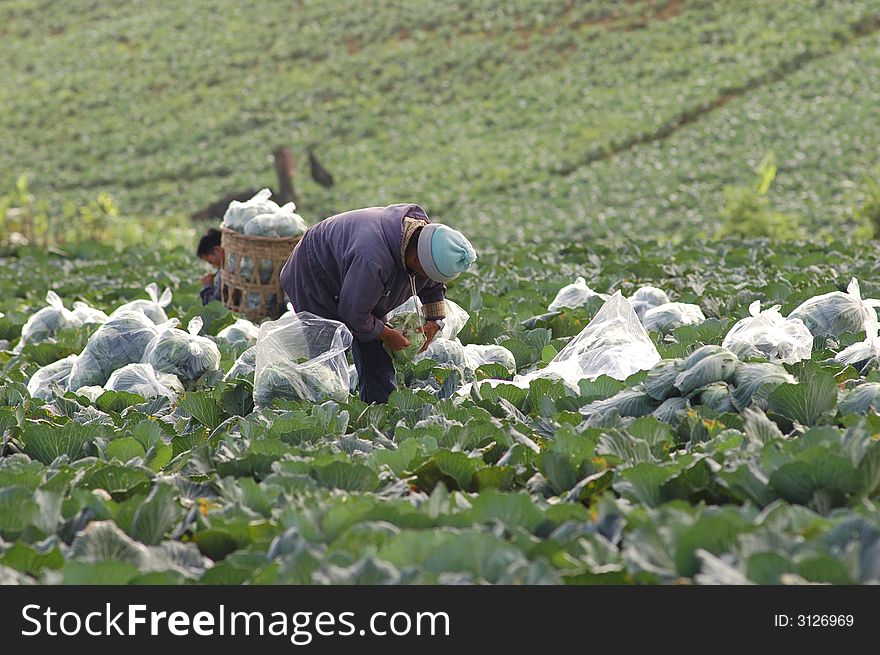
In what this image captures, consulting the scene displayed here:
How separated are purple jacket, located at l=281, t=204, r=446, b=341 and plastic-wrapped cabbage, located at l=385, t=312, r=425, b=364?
0.23 ft

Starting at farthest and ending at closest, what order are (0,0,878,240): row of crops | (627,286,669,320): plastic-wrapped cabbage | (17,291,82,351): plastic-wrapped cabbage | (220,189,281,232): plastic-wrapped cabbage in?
(0,0,878,240): row of crops, (220,189,281,232): plastic-wrapped cabbage, (17,291,82,351): plastic-wrapped cabbage, (627,286,669,320): plastic-wrapped cabbage

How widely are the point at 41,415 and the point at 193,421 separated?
2.15 feet

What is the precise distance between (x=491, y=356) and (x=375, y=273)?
47.1 inches

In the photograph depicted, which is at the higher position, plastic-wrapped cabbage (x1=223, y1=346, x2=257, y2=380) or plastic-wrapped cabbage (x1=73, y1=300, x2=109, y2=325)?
plastic-wrapped cabbage (x1=73, y1=300, x2=109, y2=325)

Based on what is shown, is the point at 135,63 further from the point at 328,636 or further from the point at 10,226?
the point at 328,636

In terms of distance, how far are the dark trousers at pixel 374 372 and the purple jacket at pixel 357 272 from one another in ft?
→ 0.50

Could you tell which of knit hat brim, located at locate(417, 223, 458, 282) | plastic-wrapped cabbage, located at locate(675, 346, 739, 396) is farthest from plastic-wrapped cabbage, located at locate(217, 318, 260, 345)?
plastic-wrapped cabbage, located at locate(675, 346, 739, 396)

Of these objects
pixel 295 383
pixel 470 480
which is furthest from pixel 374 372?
pixel 470 480

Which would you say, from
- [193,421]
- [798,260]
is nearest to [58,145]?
[798,260]

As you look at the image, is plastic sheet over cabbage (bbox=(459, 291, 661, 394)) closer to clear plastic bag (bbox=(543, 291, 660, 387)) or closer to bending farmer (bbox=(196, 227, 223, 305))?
clear plastic bag (bbox=(543, 291, 660, 387))

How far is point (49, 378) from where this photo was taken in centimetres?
550

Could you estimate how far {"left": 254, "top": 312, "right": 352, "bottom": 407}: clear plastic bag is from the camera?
15.2ft

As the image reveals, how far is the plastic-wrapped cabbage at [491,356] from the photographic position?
17.9ft

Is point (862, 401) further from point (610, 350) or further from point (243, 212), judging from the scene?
point (243, 212)
